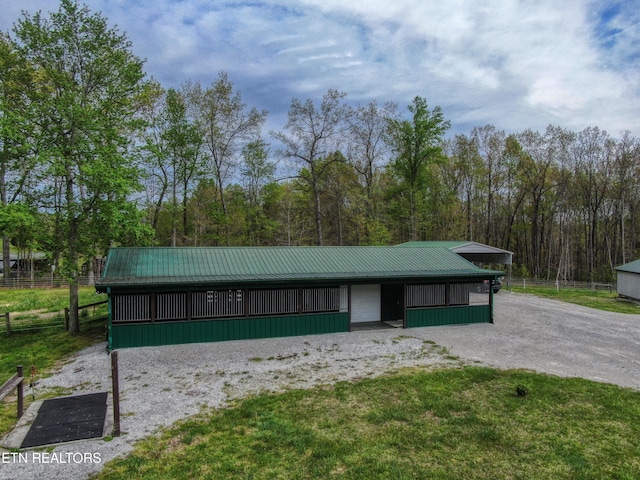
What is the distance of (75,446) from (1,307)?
58.1 ft

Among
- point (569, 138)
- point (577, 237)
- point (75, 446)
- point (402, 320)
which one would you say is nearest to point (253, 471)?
point (75, 446)

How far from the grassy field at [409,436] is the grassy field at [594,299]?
15.0m

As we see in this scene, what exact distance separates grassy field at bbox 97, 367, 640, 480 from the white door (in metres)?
6.62

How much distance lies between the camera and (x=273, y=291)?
42.9ft

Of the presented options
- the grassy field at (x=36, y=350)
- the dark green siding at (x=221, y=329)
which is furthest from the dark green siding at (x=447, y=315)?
the grassy field at (x=36, y=350)

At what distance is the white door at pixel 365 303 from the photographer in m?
15.1

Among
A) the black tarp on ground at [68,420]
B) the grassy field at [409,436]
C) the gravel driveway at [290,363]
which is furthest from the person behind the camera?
the gravel driveway at [290,363]

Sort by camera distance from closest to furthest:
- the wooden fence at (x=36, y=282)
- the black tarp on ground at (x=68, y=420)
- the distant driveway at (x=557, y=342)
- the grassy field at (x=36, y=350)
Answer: the black tarp on ground at (x=68, y=420) < the grassy field at (x=36, y=350) < the distant driveway at (x=557, y=342) < the wooden fence at (x=36, y=282)

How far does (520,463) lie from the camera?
5535 mm

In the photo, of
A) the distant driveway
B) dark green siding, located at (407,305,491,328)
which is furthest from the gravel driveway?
dark green siding, located at (407,305,491,328)

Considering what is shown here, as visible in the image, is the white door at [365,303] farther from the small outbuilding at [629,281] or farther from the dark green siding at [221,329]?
the small outbuilding at [629,281]

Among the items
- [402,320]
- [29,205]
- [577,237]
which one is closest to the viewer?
[29,205]

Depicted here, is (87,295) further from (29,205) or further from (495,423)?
(495,423)

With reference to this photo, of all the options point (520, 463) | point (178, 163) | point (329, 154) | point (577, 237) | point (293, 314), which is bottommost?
point (520, 463)
